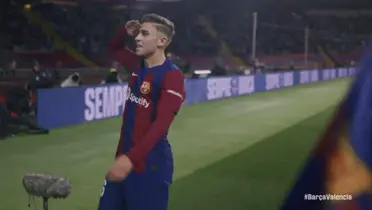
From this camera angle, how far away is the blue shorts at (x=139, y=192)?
124 inches

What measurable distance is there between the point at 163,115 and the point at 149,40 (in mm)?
473

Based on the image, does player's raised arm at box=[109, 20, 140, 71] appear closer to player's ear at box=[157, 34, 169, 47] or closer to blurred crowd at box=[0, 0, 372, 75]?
player's ear at box=[157, 34, 169, 47]

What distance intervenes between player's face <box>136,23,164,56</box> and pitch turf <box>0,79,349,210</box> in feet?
5.18

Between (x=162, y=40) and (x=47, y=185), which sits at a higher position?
(x=162, y=40)

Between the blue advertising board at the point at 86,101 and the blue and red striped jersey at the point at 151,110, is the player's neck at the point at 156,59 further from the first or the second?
the blue advertising board at the point at 86,101

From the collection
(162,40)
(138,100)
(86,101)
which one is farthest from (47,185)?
A: (86,101)

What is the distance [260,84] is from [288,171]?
801 inches

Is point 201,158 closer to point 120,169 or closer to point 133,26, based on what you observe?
point 133,26

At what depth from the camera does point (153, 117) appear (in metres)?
3.15

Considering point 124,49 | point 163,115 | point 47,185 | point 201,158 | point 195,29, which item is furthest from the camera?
point 195,29

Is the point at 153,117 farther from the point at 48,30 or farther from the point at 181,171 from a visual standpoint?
the point at 48,30

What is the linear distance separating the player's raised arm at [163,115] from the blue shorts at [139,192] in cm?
10

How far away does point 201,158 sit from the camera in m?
9.96

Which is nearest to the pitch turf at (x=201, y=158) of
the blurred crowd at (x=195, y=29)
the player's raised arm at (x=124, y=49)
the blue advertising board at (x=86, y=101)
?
the blue advertising board at (x=86, y=101)
